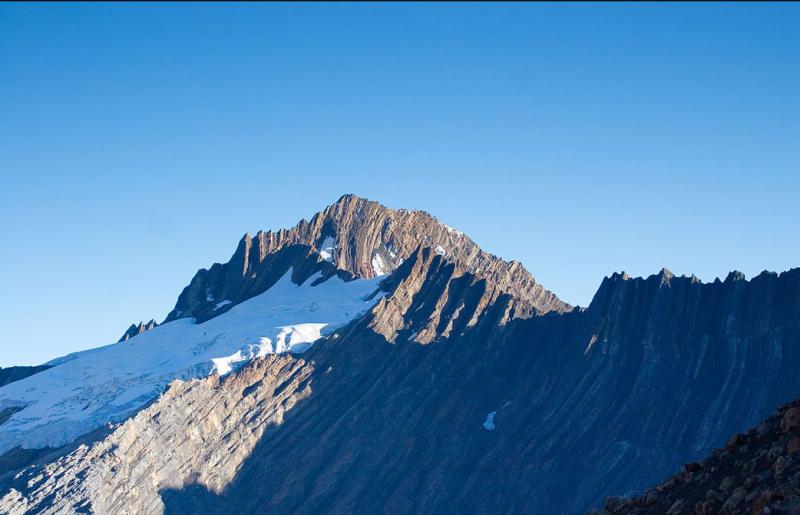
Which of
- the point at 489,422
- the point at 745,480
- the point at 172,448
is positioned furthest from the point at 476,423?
the point at 745,480

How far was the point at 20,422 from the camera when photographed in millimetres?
199500

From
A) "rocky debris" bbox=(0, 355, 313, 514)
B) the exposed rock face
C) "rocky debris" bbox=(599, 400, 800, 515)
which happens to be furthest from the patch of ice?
"rocky debris" bbox=(599, 400, 800, 515)

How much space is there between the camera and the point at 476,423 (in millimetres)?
189125

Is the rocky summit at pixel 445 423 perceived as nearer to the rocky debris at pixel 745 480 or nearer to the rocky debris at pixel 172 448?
the rocky debris at pixel 172 448

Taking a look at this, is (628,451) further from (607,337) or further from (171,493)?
(171,493)

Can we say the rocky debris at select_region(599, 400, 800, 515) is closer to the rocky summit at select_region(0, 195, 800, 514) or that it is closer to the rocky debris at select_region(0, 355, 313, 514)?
the rocky summit at select_region(0, 195, 800, 514)

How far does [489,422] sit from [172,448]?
157 ft

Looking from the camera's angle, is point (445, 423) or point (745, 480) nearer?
point (745, 480)

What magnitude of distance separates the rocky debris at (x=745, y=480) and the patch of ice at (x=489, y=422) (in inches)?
5161

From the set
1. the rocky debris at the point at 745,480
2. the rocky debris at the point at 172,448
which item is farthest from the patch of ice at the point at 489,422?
the rocky debris at the point at 745,480

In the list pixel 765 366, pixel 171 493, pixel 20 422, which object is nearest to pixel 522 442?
pixel 765 366

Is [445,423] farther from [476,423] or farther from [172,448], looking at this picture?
[172,448]

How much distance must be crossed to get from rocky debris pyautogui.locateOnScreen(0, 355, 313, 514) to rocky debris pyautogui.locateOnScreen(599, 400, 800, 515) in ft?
413

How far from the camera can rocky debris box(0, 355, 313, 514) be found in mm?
169375
